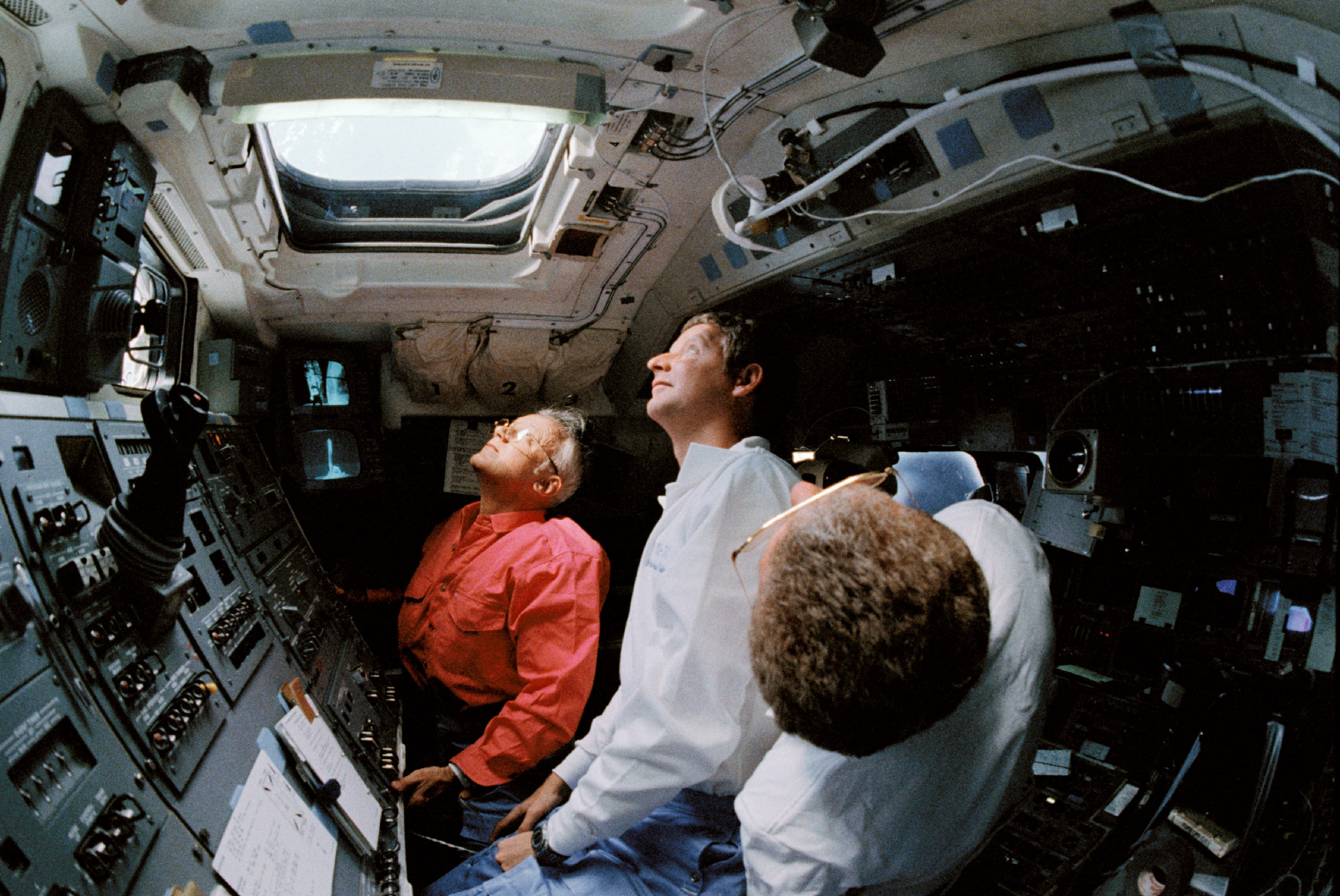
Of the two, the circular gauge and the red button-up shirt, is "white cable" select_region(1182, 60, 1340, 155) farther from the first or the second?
the red button-up shirt

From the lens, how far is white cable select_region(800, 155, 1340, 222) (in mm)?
1152

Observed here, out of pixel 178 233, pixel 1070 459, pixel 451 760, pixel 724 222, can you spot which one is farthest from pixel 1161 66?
pixel 178 233

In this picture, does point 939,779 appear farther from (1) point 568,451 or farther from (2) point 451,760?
(1) point 568,451

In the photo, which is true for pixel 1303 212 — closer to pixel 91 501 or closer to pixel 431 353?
pixel 91 501

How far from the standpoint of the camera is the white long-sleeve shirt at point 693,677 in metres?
1.55

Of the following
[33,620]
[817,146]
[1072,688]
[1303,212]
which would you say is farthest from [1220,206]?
[33,620]

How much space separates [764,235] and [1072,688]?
1.97 meters

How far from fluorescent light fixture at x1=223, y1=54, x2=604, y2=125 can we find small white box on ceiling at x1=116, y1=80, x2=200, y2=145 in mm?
134

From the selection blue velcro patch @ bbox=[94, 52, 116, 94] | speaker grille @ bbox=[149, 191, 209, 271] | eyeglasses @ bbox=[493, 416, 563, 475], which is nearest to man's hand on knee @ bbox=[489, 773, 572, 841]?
eyeglasses @ bbox=[493, 416, 563, 475]

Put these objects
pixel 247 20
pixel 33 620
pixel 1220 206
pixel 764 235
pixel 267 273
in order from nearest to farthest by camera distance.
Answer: pixel 33 620
pixel 1220 206
pixel 247 20
pixel 764 235
pixel 267 273

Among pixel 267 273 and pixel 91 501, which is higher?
pixel 267 273

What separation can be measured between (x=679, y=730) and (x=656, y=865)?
0.46 m

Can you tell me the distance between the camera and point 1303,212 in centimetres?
129

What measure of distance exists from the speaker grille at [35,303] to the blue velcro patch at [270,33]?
2.51 ft
